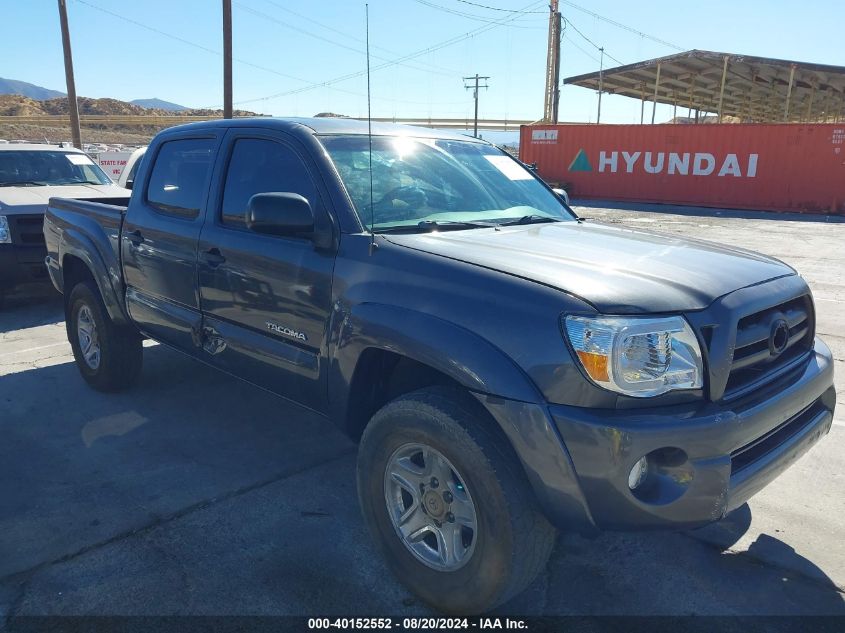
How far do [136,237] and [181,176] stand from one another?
494mm

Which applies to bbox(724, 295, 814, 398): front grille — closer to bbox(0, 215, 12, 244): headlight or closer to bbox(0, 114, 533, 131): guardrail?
bbox(0, 215, 12, 244): headlight

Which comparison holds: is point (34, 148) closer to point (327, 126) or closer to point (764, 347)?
point (327, 126)

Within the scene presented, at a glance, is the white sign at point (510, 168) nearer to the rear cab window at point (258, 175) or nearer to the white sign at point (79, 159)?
the rear cab window at point (258, 175)

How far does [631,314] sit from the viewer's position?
2.13 m

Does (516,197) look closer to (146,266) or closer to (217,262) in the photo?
(217,262)

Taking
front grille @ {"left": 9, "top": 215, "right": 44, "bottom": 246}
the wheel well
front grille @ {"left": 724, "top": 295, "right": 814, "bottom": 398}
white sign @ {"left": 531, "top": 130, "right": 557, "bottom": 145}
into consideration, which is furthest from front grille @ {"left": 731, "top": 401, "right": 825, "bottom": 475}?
white sign @ {"left": 531, "top": 130, "right": 557, "bottom": 145}

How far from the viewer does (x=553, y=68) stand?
112 feet

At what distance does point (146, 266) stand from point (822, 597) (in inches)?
148

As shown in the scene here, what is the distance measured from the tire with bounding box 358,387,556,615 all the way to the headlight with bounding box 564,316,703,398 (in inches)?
16.9

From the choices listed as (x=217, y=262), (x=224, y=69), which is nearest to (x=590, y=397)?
(x=217, y=262)

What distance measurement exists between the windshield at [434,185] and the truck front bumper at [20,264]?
5.54 m

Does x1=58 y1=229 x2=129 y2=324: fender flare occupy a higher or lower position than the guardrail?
lower

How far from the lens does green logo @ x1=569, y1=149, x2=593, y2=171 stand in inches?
922

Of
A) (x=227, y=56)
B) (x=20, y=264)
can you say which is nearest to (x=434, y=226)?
(x=20, y=264)
